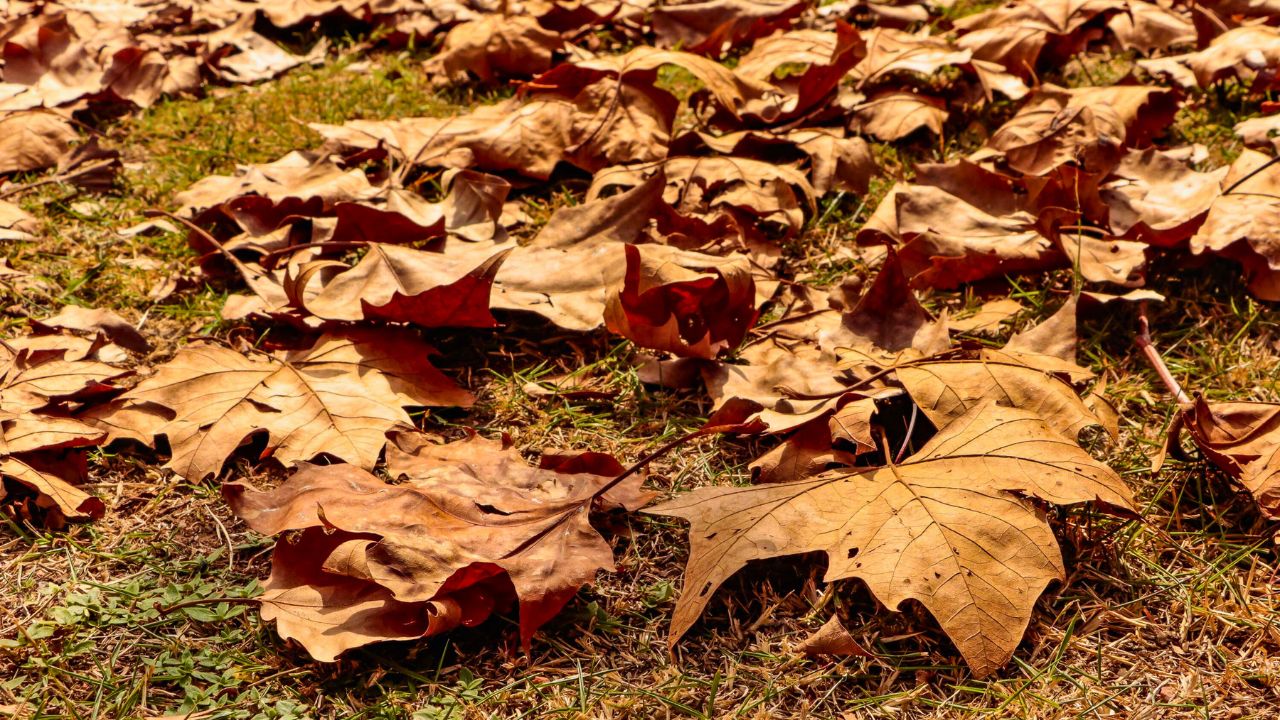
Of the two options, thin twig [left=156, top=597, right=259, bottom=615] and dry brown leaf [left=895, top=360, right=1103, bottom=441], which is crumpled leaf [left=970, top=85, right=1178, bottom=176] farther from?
thin twig [left=156, top=597, right=259, bottom=615]

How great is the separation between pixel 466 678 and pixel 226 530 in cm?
55

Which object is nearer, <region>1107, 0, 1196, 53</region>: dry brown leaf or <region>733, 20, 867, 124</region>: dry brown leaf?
<region>733, 20, 867, 124</region>: dry brown leaf

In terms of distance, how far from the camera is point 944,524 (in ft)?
4.88

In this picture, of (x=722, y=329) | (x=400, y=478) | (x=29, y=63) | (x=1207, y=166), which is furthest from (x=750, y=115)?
(x=29, y=63)

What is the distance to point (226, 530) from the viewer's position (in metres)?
1.72

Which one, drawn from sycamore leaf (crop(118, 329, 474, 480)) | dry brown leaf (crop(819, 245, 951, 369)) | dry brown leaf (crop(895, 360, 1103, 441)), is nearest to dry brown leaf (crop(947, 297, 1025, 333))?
dry brown leaf (crop(819, 245, 951, 369))

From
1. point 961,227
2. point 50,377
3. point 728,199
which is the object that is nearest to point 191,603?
point 50,377

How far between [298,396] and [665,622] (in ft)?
2.66

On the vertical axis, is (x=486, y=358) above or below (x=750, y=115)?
below

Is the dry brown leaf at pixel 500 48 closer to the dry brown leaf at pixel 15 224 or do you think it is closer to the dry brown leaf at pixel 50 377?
the dry brown leaf at pixel 15 224

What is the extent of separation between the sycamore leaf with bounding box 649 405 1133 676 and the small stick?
0.39m

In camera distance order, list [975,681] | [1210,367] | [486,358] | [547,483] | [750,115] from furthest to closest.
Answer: [750,115], [486,358], [1210,367], [547,483], [975,681]

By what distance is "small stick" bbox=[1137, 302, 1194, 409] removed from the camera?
5.96 ft

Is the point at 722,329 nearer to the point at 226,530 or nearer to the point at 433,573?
the point at 433,573
